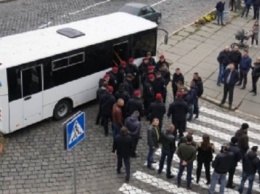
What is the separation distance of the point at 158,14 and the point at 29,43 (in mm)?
11449

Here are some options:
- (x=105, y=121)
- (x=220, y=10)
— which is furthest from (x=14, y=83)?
(x=220, y=10)

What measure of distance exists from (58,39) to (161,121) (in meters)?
4.10

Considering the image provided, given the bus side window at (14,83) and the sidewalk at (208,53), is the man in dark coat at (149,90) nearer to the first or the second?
the sidewalk at (208,53)

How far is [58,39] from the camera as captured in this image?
17.7 metres

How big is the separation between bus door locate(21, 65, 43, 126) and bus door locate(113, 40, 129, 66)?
3254 mm

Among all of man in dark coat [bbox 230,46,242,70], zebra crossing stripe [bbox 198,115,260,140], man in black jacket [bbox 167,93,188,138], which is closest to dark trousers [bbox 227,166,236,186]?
man in black jacket [bbox 167,93,188,138]

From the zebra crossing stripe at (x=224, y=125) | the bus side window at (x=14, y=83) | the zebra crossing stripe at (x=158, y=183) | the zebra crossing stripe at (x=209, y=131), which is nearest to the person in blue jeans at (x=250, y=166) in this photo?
the zebra crossing stripe at (x=158, y=183)

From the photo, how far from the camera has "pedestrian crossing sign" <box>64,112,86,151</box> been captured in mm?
11962

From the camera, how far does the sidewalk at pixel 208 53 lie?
20812mm

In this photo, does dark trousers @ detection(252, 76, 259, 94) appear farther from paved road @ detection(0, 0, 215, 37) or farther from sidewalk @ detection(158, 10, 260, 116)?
paved road @ detection(0, 0, 215, 37)

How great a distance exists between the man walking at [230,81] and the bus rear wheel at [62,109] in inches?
214

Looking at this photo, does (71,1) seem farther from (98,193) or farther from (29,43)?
(98,193)

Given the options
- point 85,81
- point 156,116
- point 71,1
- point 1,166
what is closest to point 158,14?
point 71,1

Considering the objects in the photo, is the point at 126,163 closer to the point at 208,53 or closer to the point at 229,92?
the point at 229,92
